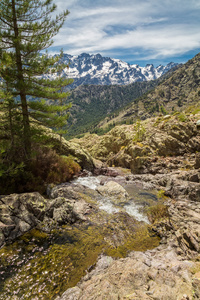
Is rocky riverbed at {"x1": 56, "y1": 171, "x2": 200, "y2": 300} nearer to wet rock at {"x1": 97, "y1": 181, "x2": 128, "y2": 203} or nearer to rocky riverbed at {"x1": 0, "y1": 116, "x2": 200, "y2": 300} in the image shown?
rocky riverbed at {"x1": 0, "y1": 116, "x2": 200, "y2": 300}

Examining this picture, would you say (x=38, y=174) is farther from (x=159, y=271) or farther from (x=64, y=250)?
(x=159, y=271)

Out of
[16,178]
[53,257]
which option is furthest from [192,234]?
[16,178]

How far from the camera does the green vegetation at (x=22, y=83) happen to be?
1111 centimetres

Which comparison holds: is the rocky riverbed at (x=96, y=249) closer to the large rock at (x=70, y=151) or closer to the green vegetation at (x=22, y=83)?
the green vegetation at (x=22, y=83)

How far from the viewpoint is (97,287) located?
5418 millimetres

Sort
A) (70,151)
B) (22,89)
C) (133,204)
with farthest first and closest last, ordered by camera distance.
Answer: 1. (70,151)
2. (133,204)
3. (22,89)

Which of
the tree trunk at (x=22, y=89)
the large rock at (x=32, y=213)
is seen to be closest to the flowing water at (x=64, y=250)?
the large rock at (x=32, y=213)

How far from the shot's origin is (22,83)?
11.4 meters

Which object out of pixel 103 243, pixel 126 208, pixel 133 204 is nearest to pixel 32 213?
pixel 103 243

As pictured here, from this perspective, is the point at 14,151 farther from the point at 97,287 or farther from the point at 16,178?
the point at 97,287

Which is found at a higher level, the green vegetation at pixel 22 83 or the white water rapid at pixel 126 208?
the green vegetation at pixel 22 83

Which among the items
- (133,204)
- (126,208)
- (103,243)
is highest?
(103,243)

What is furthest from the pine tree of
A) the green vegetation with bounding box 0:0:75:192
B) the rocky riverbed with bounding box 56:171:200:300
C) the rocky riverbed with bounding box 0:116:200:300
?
the rocky riverbed with bounding box 56:171:200:300

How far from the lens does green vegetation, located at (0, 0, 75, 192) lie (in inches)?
437
